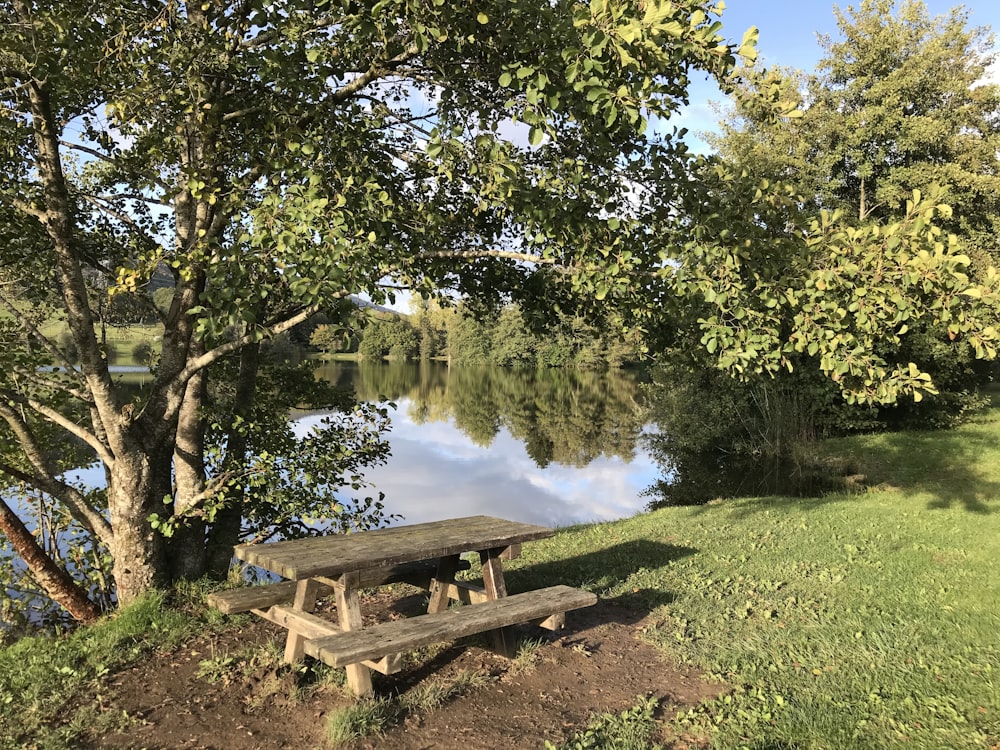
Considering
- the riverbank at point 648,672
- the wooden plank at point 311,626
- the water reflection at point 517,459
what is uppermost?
the wooden plank at point 311,626

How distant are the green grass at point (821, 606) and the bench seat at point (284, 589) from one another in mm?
1595

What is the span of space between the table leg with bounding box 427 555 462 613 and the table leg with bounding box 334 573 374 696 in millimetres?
980

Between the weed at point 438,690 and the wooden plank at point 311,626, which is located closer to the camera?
the wooden plank at point 311,626

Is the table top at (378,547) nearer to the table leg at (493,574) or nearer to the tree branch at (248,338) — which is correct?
the table leg at (493,574)

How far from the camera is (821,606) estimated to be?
583cm

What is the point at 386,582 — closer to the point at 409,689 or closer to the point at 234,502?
the point at 409,689

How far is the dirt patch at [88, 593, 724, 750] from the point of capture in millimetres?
3701

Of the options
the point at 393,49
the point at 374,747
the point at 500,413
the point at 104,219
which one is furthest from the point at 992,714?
the point at 500,413

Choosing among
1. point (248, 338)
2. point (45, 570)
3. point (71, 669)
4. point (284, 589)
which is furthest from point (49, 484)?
point (248, 338)

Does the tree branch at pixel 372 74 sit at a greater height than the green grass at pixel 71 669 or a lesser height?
greater

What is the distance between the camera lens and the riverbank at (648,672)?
3.78m

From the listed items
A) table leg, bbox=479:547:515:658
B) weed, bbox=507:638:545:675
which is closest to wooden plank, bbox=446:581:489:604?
table leg, bbox=479:547:515:658

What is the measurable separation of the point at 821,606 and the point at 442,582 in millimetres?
3341

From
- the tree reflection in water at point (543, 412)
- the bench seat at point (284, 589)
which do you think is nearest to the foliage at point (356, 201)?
the bench seat at point (284, 589)
